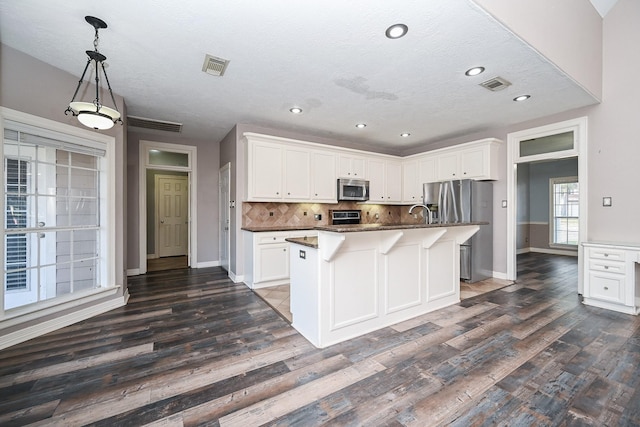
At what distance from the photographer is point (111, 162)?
3.19 meters

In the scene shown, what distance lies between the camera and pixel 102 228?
3.18m

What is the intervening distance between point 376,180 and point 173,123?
390 centimetres

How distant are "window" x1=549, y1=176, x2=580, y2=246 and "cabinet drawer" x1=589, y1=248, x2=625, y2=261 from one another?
471 centimetres

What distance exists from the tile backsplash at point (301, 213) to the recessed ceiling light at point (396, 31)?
3201 millimetres

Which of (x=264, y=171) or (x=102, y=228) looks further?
(x=264, y=171)

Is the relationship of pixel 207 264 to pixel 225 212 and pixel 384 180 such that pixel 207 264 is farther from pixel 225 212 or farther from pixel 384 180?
pixel 384 180

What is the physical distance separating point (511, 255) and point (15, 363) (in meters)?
6.09

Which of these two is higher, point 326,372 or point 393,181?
point 393,181

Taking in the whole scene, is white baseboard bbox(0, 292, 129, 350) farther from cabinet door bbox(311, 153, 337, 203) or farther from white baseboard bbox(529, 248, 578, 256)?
white baseboard bbox(529, 248, 578, 256)

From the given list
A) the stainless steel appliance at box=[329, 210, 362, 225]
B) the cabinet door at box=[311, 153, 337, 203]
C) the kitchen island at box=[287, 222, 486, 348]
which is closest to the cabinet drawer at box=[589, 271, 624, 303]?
the kitchen island at box=[287, 222, 486, 348]

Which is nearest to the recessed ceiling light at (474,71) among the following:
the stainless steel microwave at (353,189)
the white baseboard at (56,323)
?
the stainless steel microwave at (353,189)

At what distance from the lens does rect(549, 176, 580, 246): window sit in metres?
6.88

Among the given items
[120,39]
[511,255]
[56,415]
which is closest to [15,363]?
[56,415]

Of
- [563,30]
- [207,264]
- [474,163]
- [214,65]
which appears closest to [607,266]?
[474,163]
